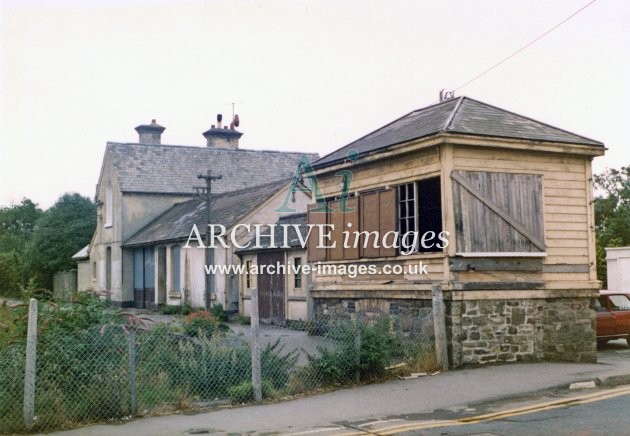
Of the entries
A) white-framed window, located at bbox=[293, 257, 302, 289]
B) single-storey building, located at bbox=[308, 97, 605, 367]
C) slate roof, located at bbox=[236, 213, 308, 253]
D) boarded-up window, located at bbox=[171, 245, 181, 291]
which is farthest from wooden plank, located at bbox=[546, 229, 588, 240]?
boarded-up window, located at bbox=[171, 245, 181, 291]

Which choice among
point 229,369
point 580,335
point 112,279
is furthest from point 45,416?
point 112,279

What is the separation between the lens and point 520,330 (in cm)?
1443

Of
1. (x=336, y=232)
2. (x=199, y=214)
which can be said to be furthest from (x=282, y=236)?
(x=199, y=214)

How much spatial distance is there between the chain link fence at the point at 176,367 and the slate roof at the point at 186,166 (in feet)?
91.9

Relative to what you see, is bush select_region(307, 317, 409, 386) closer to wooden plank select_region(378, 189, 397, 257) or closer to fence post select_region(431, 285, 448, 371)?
fence post select_region(431, 285, 448, 371)

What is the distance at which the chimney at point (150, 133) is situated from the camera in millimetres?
43938

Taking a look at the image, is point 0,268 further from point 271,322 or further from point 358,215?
point 358,215

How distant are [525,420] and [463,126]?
6.83 metres

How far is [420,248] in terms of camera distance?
15.5m

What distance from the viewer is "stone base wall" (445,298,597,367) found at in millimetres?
13656

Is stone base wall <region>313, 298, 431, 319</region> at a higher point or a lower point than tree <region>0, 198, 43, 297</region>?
lower

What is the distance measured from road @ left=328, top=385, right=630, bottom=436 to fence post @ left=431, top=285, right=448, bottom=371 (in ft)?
8.41

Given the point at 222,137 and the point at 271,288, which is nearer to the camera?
the point at 271,288

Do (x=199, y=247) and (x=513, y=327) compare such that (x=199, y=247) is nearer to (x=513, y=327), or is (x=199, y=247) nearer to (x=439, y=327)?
(x=513, y=327)
